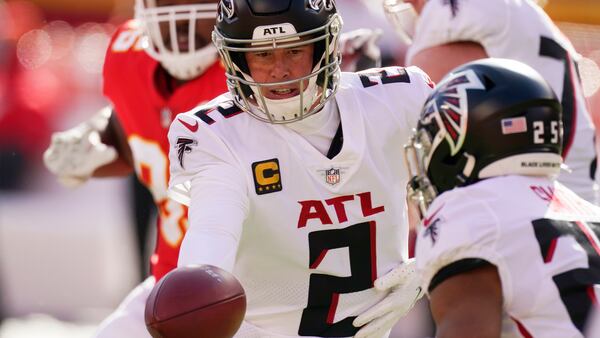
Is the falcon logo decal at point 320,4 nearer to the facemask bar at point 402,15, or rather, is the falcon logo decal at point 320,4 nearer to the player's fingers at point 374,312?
the player's fingers at point 374,312

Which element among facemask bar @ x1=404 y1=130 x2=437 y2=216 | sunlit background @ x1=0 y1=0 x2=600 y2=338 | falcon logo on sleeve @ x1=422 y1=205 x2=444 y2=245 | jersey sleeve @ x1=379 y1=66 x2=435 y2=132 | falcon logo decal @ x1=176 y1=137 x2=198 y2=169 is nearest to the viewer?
falcon logo on sleeve @ x1=422 y1=205 x2=444 y2=245

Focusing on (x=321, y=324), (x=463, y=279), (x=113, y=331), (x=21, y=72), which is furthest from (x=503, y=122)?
(x=21, y=72)

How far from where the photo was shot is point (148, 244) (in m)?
7.87

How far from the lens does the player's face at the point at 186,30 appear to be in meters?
4.73

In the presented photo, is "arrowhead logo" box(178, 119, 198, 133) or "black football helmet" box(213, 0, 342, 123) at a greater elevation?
"black football helmet" box(213, 0, 342, 123)

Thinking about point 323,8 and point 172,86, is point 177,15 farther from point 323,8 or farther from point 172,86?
point 323,8

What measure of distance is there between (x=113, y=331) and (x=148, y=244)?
386cm

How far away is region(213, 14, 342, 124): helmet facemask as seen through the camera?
3348 mm

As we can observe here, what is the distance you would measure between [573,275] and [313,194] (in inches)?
40.5

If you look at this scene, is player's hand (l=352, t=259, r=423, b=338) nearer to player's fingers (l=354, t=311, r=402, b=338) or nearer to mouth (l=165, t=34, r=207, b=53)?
player's fingers (l=354, t=311, r=402, b=338)

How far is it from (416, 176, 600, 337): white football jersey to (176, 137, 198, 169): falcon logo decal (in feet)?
3.16

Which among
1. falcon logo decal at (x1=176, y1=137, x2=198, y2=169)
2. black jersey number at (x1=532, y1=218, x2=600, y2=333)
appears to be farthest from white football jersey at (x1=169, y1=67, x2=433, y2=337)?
black jersey number at (x1=532, y1=218, x2=600, y2=333)

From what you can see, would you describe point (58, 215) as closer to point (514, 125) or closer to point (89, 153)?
point (89, 153)

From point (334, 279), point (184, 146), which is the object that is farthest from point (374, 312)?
point (184, 146)
